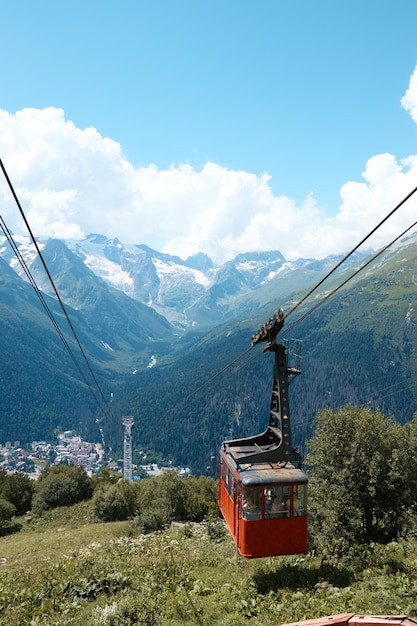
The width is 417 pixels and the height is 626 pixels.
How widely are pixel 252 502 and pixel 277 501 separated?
1149 mm

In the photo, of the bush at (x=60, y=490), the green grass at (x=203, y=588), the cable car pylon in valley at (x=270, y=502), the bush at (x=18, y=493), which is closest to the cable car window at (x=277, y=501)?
the cable car pylon in valley at (x=270, y=502)

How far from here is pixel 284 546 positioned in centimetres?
1759

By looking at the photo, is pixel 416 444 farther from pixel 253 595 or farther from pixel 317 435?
pixel 253 595

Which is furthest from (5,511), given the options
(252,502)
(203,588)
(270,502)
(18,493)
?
(270,502)

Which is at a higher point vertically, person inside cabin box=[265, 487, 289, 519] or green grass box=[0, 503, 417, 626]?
person inside cabin box=[265, 487, 289, 519]

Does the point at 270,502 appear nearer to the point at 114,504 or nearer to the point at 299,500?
the point at 299,500

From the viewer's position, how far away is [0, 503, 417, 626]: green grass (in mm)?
14984

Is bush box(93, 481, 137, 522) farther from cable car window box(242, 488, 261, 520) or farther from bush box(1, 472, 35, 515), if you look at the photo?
A: cable car window box(242, 488, 261, 520)

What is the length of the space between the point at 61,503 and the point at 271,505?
178 ft

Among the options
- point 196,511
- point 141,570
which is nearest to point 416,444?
point 141,570

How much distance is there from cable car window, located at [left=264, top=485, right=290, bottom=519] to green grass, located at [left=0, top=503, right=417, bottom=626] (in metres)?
2.97

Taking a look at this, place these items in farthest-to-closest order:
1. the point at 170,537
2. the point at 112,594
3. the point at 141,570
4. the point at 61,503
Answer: the point at 61,503 → the point at 170,537 → the point at 141,570 → the point at 112,594

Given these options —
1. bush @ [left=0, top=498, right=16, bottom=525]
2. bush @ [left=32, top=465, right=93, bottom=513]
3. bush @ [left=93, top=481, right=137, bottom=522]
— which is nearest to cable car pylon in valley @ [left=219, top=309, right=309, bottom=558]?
bush @ [left=93, top=481, right=137, bottom=522]

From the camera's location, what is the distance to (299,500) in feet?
58.7
